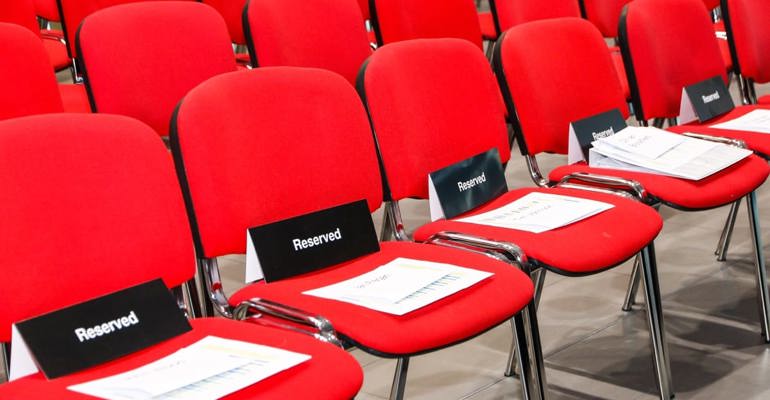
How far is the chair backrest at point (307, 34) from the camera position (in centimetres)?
343

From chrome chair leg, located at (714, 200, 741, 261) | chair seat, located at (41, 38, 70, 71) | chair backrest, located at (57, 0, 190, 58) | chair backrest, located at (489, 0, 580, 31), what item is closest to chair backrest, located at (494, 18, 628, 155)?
chrome chair leg, located at (714, 200, 741, 261)

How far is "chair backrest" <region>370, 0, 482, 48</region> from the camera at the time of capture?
3.97 m

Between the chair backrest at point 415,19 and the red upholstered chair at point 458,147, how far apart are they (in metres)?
1.14

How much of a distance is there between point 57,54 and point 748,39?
2.81m

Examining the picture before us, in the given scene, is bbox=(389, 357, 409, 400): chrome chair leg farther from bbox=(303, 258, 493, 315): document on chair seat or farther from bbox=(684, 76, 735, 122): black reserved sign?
bbox=(684, 76, 735, 122): black reserved sign

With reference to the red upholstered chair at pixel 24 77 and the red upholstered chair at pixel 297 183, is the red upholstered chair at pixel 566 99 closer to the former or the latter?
the red upholstered chair at pixel 297 183

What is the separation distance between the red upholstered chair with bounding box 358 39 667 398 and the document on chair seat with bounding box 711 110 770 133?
92cm

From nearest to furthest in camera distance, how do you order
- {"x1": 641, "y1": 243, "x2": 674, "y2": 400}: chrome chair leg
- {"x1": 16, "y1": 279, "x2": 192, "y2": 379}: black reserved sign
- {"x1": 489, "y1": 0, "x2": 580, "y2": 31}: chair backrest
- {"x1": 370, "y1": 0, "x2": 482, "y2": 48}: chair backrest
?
{"x1": 16, "y1": 279, "x2": 192, "y2": 379}: black reserved sign
{"x1": 641, "y1": 243, "x2": 674, "y2": 400}: chrome chair leg
{"x1": 370, "y1": 0, "x2": 482, "y2": 48}: chair backrest
{"x1": 489, "y1": 0, "x2": 580, "y2": 31}: chair backrest

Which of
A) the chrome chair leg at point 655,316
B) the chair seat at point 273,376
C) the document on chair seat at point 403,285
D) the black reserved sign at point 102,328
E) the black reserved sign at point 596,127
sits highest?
the black reserved sign at point 102,328

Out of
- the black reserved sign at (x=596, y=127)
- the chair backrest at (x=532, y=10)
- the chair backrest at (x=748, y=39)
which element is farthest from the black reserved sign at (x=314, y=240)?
the chair backrest at (x=532, y=10)

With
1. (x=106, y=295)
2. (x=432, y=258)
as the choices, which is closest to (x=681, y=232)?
(x=432, y=258)

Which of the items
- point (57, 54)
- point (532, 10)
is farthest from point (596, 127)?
point (57, 54)

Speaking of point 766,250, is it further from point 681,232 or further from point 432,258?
point 432,258

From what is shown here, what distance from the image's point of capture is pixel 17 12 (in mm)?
3682
